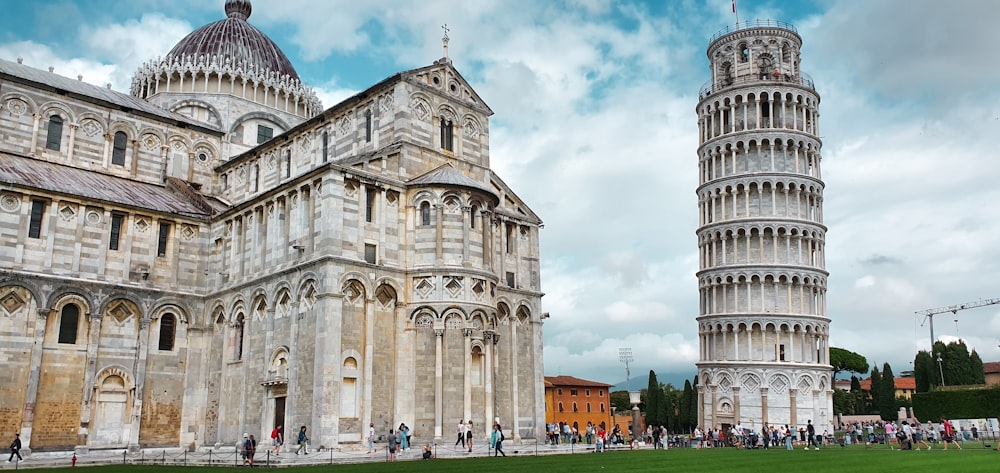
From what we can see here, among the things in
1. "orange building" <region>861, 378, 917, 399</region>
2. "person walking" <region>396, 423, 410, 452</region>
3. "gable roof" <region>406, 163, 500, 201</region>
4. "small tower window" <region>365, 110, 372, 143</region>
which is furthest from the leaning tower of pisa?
"orange building" <region>861, 378, 917, 399</region>

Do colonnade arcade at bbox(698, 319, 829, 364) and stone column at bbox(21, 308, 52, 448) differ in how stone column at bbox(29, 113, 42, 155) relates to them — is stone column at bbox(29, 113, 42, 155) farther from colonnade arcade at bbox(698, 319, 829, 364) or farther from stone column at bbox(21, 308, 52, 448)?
colonnade arcade at bbox(698, 319, 829, 364)

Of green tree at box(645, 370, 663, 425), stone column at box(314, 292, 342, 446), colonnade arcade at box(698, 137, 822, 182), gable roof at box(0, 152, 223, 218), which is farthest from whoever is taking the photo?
green tree at box(645, 370, 663, 425)

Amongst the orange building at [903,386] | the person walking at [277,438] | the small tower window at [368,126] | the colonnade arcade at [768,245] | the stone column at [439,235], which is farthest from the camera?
the orange building at [903,386]

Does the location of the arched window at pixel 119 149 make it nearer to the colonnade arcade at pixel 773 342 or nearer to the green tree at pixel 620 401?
the colonnade arcade at pixel 773 342

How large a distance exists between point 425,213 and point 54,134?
1918cm

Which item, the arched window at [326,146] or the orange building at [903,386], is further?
the orange building at [903,386]

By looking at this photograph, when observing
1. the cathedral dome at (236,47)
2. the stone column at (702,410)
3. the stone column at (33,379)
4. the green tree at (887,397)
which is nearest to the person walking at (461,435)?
the stone column at (33,379)

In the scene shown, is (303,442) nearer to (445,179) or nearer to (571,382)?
(445,179)

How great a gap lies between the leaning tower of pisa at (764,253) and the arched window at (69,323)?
1532 inches

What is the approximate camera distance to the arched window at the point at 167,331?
35.8 meters

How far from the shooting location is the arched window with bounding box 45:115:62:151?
38.6 meters

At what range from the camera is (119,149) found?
40.8m

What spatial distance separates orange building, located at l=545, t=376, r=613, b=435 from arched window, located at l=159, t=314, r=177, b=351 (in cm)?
4633

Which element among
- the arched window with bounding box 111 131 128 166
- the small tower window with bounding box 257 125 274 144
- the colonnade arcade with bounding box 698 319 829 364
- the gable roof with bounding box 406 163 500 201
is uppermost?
the small tower window with bounding box 257 125 274 144
